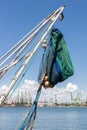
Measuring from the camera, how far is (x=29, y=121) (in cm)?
1198

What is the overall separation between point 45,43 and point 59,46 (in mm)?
500

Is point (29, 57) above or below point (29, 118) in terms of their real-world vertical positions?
above

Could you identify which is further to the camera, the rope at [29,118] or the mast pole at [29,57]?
the rope at [29,118]

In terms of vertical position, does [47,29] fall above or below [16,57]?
above

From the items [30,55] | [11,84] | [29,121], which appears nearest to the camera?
[11,84]

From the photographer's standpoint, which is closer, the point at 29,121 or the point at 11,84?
the point at 11,84

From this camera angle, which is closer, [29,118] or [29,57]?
[29,57]

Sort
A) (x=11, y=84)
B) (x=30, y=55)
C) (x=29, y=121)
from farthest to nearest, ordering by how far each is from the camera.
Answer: (x=29, y=121)
(x=30, y=55)
(x=11, y=84)

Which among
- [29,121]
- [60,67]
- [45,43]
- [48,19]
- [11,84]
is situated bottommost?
[29,121]

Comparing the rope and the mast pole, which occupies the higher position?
the mast pole

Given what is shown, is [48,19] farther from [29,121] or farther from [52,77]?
[29,121]

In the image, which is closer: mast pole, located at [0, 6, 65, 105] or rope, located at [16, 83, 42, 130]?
mast pole, located at [0, 6, 65, 105]

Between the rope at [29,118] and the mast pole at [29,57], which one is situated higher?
the mast pole at [29,57]

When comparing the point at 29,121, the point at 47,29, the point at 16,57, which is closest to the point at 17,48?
the point at 16,57
